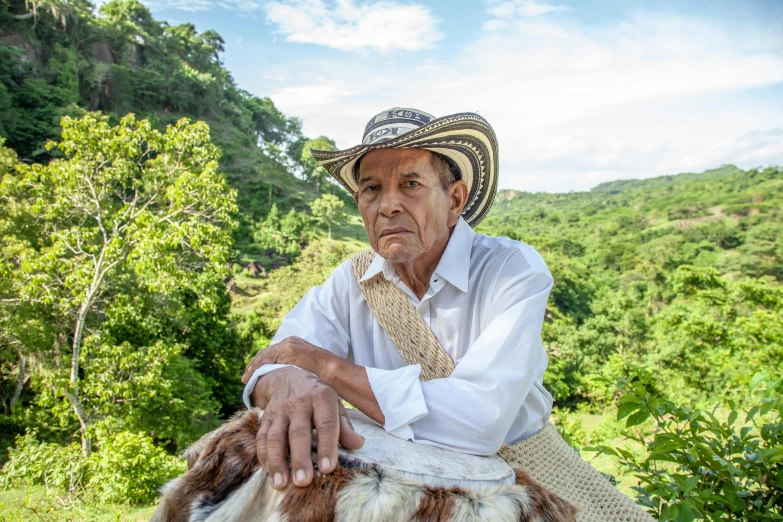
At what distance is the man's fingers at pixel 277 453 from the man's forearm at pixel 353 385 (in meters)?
0.28

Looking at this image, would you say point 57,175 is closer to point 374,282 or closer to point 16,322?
point 16,322

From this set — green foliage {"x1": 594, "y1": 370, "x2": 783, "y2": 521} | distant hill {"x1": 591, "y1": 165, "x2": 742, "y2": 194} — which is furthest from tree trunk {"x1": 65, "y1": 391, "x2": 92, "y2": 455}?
distant hill {"x1": 591, "y1": 165, "x2": 742, "y2": 194}

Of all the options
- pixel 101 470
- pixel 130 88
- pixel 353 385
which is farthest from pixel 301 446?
pixel 130 88

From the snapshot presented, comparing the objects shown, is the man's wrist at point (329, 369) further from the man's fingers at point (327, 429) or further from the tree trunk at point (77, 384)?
the tree trunk at point (77, 384)

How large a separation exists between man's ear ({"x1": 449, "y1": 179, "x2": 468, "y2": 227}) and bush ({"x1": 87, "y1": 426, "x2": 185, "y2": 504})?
1038cm

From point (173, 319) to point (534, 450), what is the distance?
18.5 meters

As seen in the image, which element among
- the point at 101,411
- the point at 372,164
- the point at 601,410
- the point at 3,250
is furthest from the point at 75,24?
the point at 372,164

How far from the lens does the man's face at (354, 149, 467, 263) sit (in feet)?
5.91

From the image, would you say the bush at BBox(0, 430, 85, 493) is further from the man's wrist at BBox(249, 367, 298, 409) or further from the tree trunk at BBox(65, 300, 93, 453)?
the man's wrist at BBox(249, 367, 298, 409)

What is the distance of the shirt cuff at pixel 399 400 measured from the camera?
4.22 ft

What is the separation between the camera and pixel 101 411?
11.4 metres

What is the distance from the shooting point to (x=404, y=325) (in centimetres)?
183

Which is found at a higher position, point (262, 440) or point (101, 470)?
point (262, 440)

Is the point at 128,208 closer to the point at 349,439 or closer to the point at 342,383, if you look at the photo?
the point at 342,383
